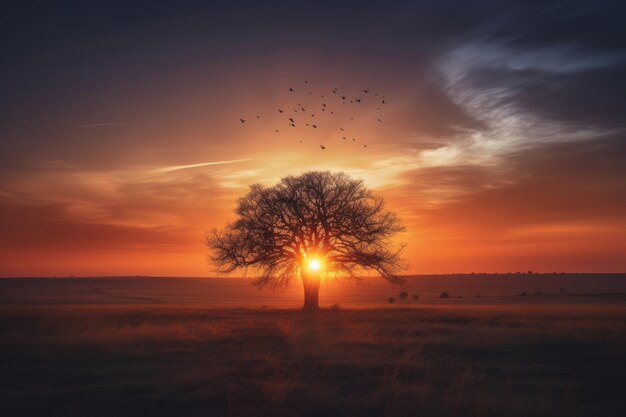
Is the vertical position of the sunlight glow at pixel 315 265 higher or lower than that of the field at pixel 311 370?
higher

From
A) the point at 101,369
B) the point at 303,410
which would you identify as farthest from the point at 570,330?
the point at 101,369

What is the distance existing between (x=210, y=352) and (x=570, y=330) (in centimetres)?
1556

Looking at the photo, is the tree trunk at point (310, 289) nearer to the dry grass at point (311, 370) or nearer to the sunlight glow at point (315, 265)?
the sunlight glow at point (315, 265)

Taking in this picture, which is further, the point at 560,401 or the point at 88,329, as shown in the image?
the point at 88,329

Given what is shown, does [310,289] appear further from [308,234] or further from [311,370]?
[311,370]

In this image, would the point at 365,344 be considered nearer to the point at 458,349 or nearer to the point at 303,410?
the point at 458,349

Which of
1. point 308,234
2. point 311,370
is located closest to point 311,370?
point 311,370

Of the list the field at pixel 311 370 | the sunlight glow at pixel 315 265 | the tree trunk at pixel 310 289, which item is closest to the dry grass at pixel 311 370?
the field at pixel 311 370

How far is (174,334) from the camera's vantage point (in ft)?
A: 69.7

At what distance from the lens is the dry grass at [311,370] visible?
1048 cm

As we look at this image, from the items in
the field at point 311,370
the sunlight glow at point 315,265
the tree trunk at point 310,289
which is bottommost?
the field at point 311,370

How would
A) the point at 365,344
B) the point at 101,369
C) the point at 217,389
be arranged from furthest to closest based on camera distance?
the point at 365,344 < the point at 101,369 < the point at 217,389

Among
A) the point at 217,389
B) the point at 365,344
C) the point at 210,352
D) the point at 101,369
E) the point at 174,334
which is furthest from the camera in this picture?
the point at 174,334

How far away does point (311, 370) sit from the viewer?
13.9 metres
